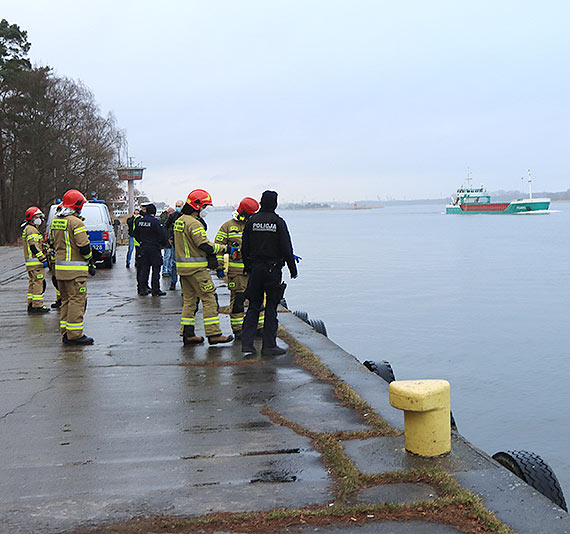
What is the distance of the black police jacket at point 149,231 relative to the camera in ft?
48.0

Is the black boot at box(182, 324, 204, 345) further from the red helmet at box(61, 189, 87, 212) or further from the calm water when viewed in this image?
the calm water

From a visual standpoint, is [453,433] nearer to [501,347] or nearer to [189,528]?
[189,528]

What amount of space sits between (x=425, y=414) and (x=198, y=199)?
510 centimetres

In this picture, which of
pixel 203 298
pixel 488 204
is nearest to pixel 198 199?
pixel 203 298

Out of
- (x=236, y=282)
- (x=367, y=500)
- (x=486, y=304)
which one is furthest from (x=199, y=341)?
(x=486, y=304)

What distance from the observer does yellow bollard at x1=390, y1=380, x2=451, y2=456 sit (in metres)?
4.78

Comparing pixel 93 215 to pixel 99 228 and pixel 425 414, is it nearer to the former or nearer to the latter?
pixel 99 228

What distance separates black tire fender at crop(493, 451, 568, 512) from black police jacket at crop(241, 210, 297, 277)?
3.76 meters

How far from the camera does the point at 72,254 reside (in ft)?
30.7

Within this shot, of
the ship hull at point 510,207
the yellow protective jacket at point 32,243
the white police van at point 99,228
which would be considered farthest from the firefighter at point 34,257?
the ship hull at point 510,207

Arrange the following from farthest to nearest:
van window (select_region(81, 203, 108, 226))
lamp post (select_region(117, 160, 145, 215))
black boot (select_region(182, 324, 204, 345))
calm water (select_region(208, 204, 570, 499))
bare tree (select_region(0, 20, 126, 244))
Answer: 1. lamp post (select_region(117, 160, 145, 215))
2. bare tree (select_region(0, 20, 126, 244))
3. van window (select_region(81, 203, 108, 226))
4. calm water (select_region(208, 204, 570, 499))
5. black boot (select_region(182, 324, 204, 345))

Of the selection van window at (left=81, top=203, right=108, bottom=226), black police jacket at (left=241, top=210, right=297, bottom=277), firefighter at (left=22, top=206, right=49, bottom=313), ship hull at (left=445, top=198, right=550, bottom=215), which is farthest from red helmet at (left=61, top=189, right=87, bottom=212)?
ship hull at (left=445, top=198, right=550, bottom=215)

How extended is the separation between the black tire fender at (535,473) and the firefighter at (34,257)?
32.6 feet

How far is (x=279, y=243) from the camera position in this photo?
323 inches
